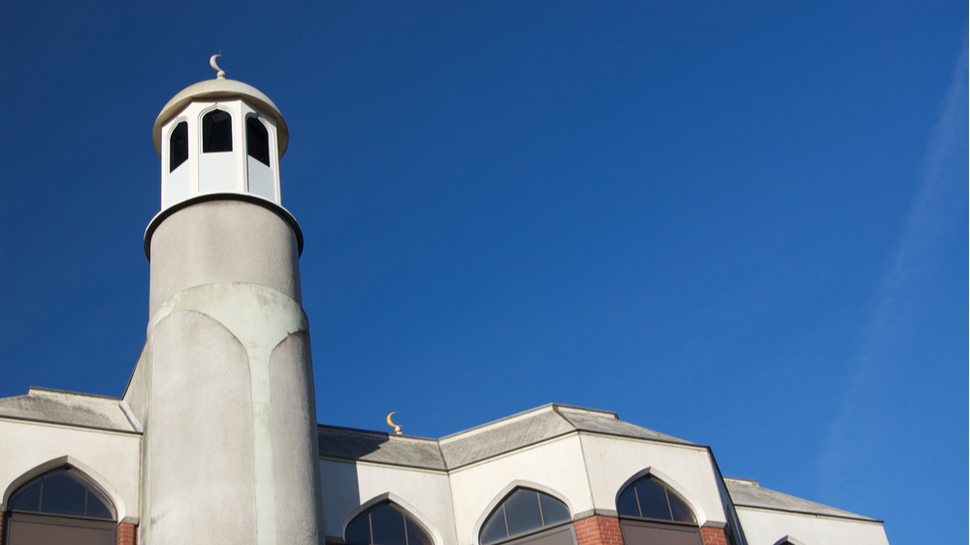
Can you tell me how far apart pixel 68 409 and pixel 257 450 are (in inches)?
183

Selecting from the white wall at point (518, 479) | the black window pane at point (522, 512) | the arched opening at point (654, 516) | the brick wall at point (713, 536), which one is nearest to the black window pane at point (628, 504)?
the arched opening at point (654, 516)

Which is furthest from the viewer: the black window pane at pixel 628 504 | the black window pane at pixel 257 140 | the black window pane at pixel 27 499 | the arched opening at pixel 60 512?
the black window pane at pixel 257 140

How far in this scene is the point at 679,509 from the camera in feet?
65.5

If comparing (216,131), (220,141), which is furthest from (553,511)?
(216,131)

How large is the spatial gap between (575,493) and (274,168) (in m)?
8.78

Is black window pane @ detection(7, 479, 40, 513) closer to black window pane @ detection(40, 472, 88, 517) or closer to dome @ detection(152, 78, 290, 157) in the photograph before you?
black window pane @ detection(40, 472, 88, 517)

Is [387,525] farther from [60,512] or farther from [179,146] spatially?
[179,146]

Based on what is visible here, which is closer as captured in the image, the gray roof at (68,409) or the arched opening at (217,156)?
the gray roof at (68,409)

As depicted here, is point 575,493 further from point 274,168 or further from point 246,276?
point 274,168

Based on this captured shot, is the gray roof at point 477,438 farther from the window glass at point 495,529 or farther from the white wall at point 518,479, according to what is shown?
the window glass at point 495,529

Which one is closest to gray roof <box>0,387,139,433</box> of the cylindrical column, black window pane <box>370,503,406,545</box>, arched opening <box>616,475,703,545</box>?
the cylindrical column

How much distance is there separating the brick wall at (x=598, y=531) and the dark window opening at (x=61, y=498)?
810cm

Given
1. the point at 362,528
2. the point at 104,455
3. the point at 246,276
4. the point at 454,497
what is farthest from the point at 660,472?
the point at 104,455

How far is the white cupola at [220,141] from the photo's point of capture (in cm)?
1991
